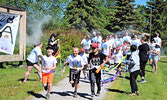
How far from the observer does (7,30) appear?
10.3m

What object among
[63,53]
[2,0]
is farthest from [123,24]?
[63,53]

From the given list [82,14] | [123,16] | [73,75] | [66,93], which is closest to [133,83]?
[73,75]

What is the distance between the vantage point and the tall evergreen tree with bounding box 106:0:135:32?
4291cm

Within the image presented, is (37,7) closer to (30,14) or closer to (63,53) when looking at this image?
(30,14)

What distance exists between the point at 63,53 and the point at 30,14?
34.7 feet

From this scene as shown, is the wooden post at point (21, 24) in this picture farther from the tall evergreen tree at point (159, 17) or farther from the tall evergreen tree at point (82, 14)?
the tall evergreen tree at point (159, 17)

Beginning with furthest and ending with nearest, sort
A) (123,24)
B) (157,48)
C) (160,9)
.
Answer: (160,9)
(123,24)
(157,48)

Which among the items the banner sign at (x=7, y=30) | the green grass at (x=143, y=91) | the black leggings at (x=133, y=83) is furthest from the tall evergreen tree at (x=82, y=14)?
the black leggings at (x=133, y=83)

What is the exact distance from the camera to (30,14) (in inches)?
924

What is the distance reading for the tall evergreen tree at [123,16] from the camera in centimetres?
4291

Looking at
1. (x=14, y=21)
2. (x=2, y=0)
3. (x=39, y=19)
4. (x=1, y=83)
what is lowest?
(x=1, y=83)

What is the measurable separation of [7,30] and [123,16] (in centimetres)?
3494

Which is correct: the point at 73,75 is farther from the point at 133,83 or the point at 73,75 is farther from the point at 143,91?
the point at 143,91

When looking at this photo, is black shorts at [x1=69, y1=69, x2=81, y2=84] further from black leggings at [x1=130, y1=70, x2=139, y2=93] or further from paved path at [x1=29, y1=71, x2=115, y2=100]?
black leggings at [x1=130, y1=70, x2=139, y2=93]
